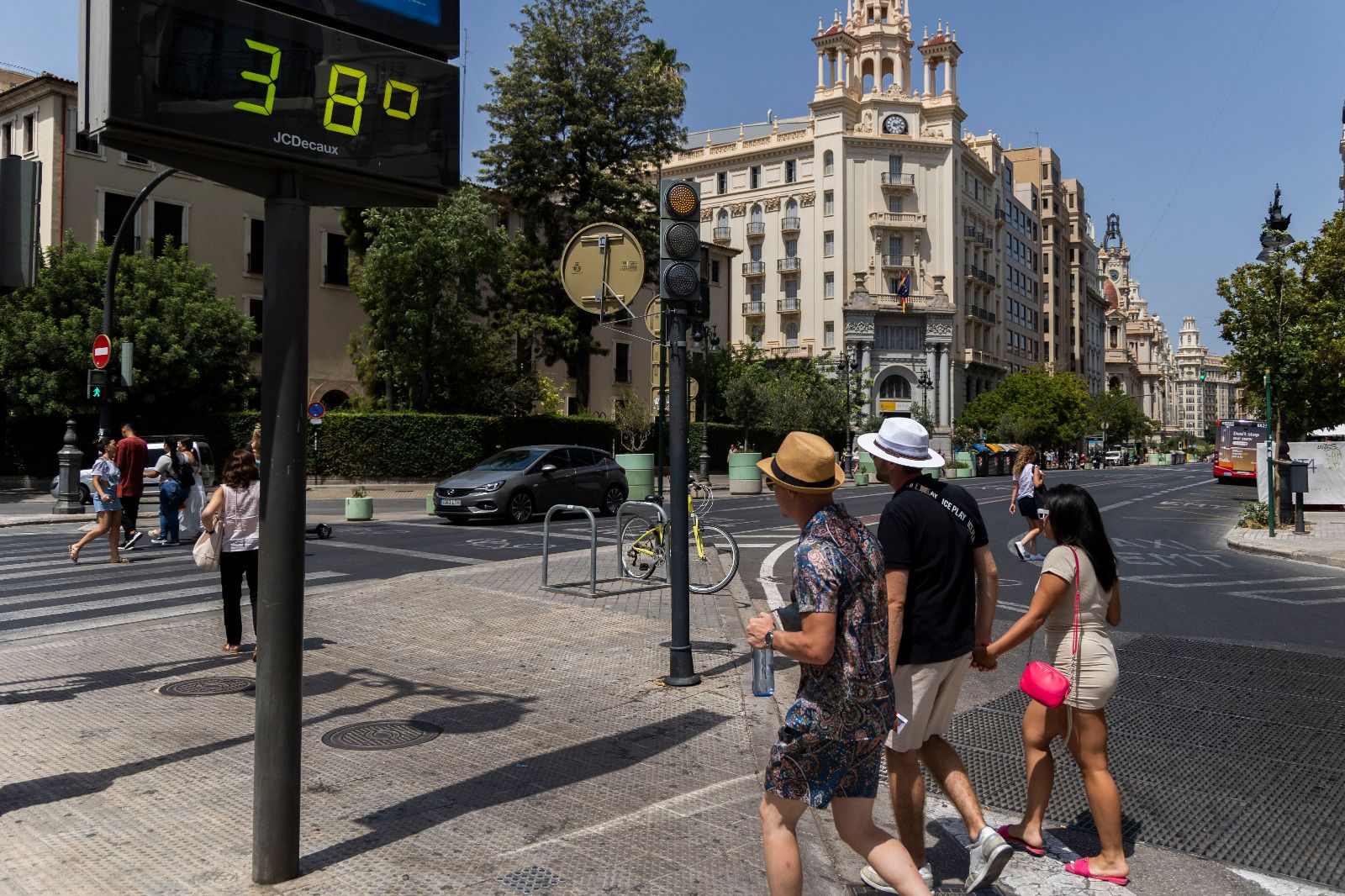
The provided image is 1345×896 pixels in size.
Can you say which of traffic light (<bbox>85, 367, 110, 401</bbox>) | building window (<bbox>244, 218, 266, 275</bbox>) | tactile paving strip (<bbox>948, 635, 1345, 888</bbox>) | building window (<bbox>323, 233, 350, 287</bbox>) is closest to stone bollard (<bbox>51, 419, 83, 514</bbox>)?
traffic light (<bbox>85, 367, 110, 401</bbox>)

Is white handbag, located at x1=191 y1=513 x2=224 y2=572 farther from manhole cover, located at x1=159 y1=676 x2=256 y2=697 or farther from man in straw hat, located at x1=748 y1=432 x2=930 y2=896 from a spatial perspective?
man in straw hat, located at x1=748 y1=432 x2=930 y2=896

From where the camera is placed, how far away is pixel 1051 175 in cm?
11094

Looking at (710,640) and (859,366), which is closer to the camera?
(710,640)

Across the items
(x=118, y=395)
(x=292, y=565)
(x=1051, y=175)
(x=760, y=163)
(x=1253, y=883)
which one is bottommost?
(x=1253, y=883)

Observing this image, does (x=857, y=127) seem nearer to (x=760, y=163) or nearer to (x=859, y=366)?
(x=760, y=163)

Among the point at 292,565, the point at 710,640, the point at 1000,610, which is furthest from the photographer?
the point at 1000,610

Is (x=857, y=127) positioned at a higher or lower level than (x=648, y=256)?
higher

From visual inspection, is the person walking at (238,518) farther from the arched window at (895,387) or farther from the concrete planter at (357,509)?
the arched window at (895,387)

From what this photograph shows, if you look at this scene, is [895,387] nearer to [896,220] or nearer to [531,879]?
[896,220]

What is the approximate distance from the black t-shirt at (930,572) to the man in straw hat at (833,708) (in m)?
0.65

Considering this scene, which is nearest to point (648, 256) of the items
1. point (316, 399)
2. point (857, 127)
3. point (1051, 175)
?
point (316, 399)

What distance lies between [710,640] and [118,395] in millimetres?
18243

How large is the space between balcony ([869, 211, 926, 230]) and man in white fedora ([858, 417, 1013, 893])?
7494 centimetres

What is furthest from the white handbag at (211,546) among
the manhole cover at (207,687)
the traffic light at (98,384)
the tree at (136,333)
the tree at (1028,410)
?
the tree at (1028,410)
